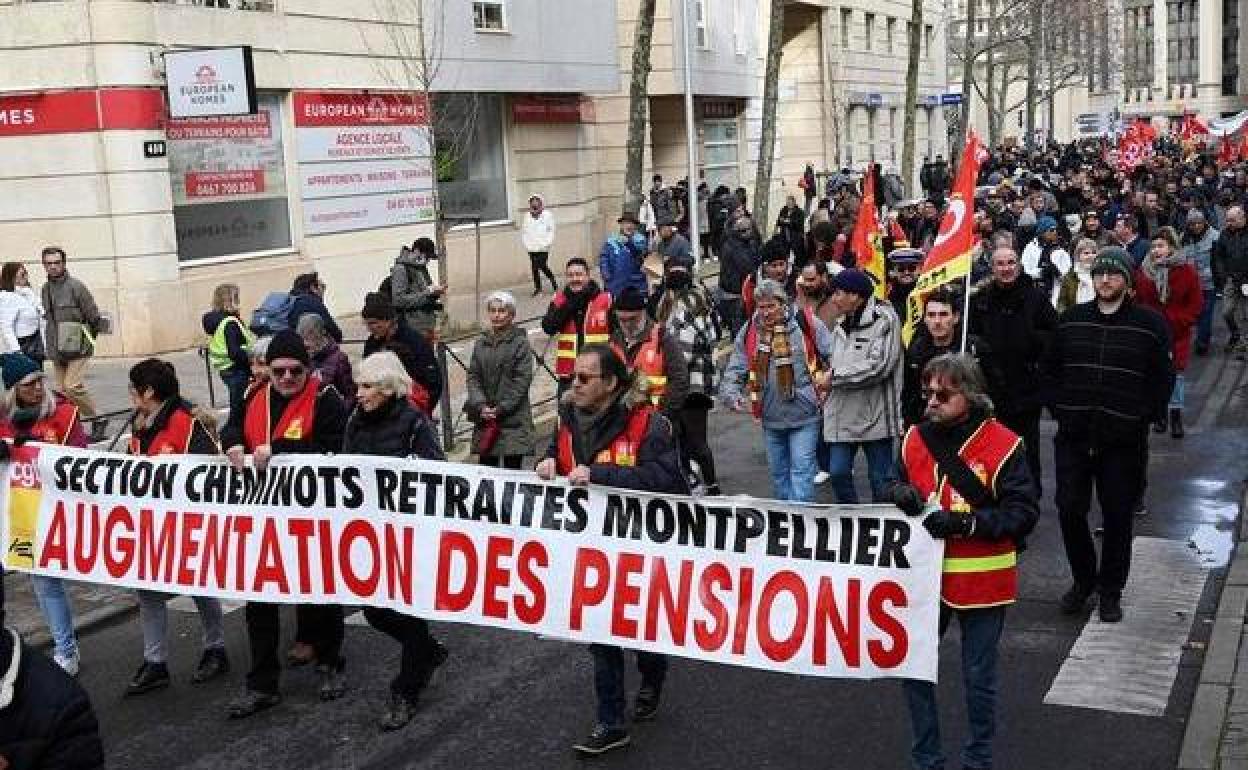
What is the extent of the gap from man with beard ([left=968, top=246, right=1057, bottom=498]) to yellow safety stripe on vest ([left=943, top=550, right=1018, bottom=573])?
10.4ft

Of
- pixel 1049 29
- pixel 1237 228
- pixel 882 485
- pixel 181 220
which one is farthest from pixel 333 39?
pixel 1049 29

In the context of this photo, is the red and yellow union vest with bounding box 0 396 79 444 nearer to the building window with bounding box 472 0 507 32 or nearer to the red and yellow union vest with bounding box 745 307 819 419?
the red and yellow union vest with bounding box 745 307 819 419

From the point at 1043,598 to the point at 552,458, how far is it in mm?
3399

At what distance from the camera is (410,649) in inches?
261

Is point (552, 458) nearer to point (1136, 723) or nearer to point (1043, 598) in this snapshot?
point (1136, 723)

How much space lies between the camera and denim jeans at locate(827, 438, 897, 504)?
878 cm

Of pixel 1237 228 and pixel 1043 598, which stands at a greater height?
pixel 1237 228

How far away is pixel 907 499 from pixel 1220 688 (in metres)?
2.20

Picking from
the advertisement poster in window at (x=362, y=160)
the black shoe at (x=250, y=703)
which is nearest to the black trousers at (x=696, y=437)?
the black shoe at (x=250, y=703)

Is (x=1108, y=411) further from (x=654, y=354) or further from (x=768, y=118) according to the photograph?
Result: (x=768, y=118)

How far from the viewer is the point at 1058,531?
9.62 meters

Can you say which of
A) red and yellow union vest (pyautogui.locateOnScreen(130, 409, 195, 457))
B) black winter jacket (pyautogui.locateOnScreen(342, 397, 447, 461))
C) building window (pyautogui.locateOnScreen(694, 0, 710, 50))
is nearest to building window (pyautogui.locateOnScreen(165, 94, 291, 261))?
red and yellow union vest (pyautogui.locateOnScreen(130, 409, 195, 457))

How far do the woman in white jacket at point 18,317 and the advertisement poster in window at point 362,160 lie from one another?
25.3 feet

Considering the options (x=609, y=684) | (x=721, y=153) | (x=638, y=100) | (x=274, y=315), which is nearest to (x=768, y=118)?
(x=638, y=100)
